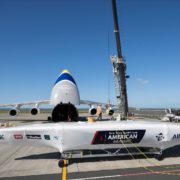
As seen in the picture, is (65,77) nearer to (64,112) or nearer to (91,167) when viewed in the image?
(64,112)

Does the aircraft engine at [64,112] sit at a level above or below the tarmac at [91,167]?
above

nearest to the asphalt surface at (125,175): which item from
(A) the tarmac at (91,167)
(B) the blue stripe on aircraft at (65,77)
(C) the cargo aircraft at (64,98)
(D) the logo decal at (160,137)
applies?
(A) the tarmac at (91,167)

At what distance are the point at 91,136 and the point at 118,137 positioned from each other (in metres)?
1.13

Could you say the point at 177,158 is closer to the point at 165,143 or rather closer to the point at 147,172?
the point at 165,143

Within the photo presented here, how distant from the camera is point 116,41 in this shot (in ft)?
101

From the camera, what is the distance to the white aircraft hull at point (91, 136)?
10.2 m

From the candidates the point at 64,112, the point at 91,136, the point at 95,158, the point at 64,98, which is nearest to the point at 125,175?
the point at 91,136

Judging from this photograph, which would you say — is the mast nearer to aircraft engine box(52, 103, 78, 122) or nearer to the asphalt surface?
aircraft engine box(52, 103, 78, 122)

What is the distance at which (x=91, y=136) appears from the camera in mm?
10266

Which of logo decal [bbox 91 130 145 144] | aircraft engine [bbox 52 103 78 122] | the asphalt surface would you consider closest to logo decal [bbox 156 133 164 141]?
logo decal [bbox 91 130 145 144]

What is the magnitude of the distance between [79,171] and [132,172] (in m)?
1.87

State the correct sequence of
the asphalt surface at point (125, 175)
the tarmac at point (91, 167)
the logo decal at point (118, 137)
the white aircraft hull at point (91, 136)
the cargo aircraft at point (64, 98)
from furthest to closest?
the cargo aircraft at point (64, 98)
the logo decal at point (118, 137)
the white aircraft hull at point (91, 136)
the tarmac at point (91, 167)
the asphalt surface at point (125, 175)

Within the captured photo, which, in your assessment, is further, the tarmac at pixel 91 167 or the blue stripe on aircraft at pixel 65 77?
the blue stripe on aircraft at pixel 65 77

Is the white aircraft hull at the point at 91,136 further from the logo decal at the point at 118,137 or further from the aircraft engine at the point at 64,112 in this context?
the aircraft engine at the point at 64,112
